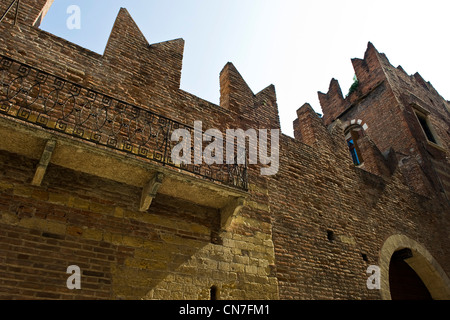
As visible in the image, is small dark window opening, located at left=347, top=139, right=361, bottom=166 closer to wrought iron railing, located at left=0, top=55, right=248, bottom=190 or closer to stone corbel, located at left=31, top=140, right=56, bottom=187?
wrought iron railing, located at left=0, top=55, right=248, bottom=190

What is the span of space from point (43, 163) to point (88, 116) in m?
1.17

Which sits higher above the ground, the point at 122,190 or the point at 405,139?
the point at 405,139

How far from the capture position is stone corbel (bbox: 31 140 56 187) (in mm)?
3980

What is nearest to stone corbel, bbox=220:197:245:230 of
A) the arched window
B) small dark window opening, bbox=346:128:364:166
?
small dark window opening, bbox=346:128:364:166

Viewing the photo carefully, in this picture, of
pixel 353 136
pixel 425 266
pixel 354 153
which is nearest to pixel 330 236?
pixel 425 266

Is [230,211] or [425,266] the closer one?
[230,211]

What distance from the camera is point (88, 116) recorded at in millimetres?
4914

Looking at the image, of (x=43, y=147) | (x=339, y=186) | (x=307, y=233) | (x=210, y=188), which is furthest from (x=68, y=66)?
(x=339, y=186)

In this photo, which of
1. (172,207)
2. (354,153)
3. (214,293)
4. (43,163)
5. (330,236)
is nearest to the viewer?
(43,163)

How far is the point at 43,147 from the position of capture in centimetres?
413

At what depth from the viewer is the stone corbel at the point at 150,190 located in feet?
15.0

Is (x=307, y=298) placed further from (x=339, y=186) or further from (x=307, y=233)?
(x=339, y=186)

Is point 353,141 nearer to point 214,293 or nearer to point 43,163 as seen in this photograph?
point 214,293

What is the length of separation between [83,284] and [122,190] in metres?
1.47
